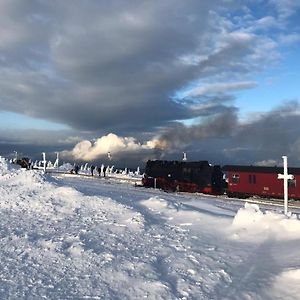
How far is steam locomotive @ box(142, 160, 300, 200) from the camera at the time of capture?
38.4 metres

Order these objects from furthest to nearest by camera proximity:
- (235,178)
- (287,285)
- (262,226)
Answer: (235,178)
(262,226)
(287,285)

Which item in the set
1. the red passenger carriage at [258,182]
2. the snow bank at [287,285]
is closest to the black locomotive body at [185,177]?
the red passenger carriage at [258,182]

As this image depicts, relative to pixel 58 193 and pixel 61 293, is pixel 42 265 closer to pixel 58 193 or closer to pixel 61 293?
pixel 61 293

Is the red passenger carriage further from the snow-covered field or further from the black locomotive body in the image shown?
the snow-covered field

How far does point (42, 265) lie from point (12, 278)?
1160 mm

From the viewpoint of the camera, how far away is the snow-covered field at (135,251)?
1068 cm

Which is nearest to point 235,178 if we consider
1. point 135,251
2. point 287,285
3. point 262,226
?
point 262,226

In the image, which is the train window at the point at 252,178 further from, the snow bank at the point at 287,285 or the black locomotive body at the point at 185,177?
the snow bank at the point at 287,285

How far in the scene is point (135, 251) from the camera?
1362 cm

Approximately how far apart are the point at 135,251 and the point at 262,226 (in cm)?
673

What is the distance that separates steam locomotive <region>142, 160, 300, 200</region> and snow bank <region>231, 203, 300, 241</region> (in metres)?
18.8

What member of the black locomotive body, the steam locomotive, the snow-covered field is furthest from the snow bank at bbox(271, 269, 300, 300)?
the black locomotive body

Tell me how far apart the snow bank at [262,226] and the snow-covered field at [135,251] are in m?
0.04

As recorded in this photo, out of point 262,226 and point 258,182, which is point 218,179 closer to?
point 258,182
